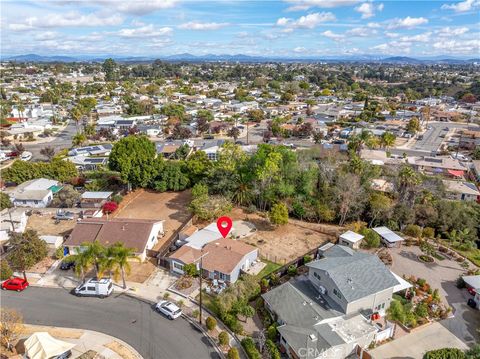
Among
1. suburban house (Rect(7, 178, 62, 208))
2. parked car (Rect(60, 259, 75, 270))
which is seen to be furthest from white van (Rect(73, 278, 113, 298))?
suburban house (Rect(7, 178, 62, 208))

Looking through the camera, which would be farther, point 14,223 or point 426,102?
point 426,102

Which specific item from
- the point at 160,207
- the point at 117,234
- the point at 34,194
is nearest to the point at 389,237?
the point at 160,207

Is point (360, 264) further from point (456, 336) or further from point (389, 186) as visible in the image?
point (389, 186)

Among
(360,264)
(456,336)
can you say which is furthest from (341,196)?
(456,336)

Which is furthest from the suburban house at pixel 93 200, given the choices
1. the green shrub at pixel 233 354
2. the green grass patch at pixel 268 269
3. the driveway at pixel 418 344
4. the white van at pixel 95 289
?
the driveway at pixel 418 344

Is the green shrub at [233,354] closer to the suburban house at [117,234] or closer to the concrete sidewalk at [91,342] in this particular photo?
the concrete sidewalk at [91,342]

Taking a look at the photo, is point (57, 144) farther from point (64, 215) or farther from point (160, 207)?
point (160, 207)

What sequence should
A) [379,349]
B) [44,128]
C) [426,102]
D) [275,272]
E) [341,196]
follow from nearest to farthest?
[379,349] < [275,272] < [341,196] < [44,128] < [426,102]

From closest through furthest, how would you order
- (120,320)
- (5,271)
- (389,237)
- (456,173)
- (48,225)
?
(120,320) < (5,271) < (389,237) < (48,225) < (456,173)
